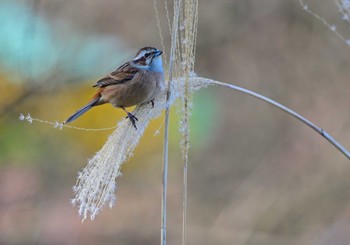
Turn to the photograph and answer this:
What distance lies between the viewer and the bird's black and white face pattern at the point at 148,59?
2.85m

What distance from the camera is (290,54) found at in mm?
7023

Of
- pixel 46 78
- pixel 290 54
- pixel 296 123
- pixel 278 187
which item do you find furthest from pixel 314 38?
pixel 46 78

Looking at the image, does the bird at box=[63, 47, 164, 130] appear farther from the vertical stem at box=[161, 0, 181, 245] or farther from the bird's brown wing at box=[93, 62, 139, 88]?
the vertical stem at box=[161, 0, 181, 245]

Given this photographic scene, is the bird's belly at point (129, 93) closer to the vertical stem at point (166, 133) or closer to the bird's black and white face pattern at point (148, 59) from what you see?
the bird's black and white face pattern at point (148, 59)

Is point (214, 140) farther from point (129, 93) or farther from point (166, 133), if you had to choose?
point (166, 133)

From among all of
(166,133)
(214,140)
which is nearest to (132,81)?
(166,133)

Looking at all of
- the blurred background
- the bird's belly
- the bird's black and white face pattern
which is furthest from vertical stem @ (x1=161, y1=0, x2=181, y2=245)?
the blurred background

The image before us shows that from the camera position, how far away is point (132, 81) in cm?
285

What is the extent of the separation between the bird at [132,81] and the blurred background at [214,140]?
7.40ft

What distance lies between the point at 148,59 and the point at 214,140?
478cm

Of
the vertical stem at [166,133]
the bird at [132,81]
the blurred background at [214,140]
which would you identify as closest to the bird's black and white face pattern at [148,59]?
the bird at [132,81]

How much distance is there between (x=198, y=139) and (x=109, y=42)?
1704 millimetres

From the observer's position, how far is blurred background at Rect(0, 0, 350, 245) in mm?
6039

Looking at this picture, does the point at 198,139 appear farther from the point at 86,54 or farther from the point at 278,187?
the point at 86,54
